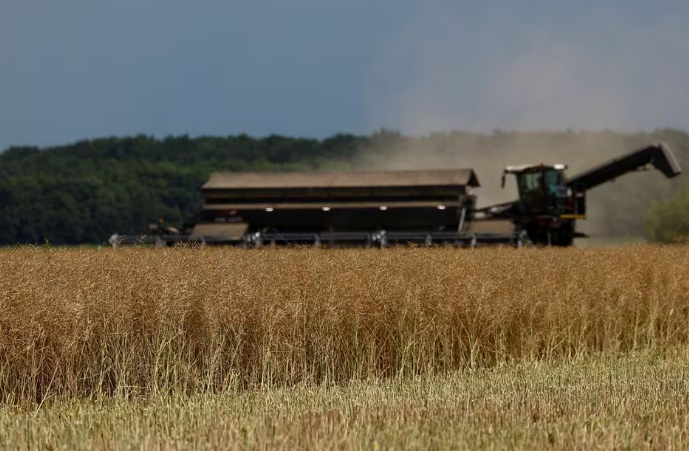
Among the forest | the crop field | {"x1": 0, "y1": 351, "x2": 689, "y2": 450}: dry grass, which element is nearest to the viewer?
{"x1": 0, "y1": 351, "x2": 689, "y2": 450}: dry grass

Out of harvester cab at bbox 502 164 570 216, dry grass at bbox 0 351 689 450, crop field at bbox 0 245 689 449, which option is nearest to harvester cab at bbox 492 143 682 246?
harvester cab at bbox 502 164 570 216

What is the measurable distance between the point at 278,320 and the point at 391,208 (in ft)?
75.0

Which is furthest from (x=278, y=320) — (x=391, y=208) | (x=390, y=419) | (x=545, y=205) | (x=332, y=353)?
(x=391, y=208)

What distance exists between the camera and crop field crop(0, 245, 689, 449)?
20.0 feet

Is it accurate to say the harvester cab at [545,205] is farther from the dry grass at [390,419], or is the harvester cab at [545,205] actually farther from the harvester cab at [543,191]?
the dry grass at [390,419]

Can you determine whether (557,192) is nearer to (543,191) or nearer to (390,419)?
(543,191)

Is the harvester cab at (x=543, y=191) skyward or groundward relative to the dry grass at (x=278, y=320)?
skyward

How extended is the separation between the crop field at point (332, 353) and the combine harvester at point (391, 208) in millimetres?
18116

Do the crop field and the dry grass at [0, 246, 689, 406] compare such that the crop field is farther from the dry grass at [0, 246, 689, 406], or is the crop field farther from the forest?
the forest

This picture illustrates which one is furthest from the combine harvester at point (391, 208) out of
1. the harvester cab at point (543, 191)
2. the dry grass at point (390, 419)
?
the dry grass at point (390, 419)

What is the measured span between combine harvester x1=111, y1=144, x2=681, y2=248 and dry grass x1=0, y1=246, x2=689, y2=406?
18.0 metres

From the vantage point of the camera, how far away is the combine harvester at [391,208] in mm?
31203

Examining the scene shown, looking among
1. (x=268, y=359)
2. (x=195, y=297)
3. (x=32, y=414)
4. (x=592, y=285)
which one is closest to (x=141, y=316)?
(x=195, y=297)

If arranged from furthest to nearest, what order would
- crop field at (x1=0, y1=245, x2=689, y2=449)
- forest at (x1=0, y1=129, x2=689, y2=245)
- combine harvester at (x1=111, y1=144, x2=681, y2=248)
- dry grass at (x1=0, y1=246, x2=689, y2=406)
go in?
forest at (x1=0, y1=129, x2=689, y2=245) → combine harvester at (x1=111, y1=144, x2=681, y2=248) → dry grass at (x1=0, y1=246, x2=689, y2=406) → crop field at (x1=0, y1=245, x2=689, y2=449)
